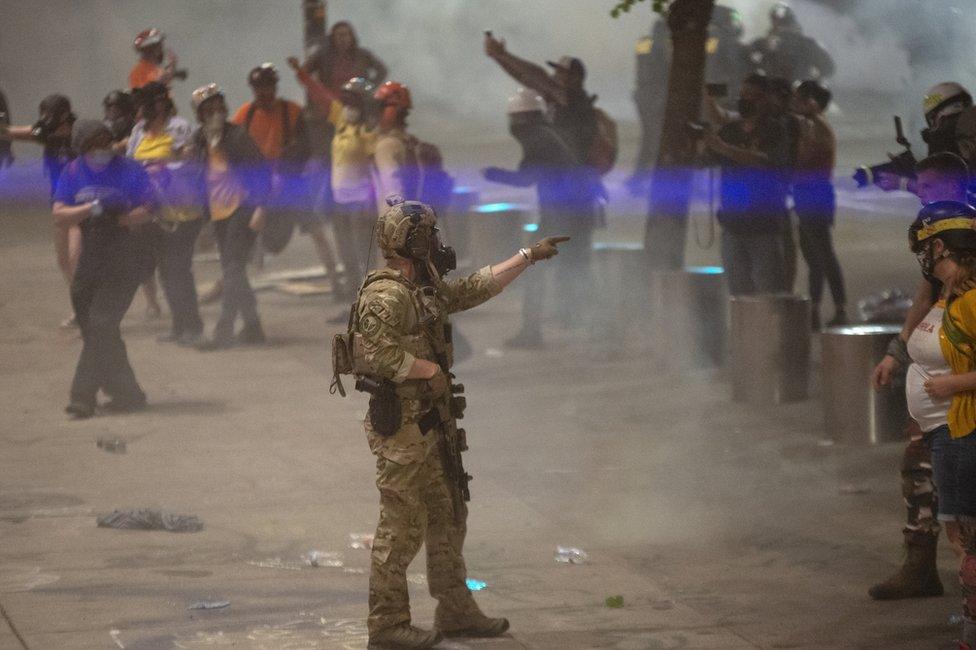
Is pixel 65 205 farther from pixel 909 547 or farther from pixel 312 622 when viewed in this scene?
pixel 909 547

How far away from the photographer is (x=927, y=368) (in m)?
6.51

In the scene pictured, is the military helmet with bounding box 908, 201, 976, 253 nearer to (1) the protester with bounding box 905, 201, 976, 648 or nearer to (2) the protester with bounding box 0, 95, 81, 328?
(1) the protester with bounding box 905, 201, 976, 648

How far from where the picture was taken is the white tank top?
643 centimetres

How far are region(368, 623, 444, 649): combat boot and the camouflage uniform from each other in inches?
0.9

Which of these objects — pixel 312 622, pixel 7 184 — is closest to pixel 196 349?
pixel 312 622

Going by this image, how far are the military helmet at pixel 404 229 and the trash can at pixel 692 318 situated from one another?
18.9 feet

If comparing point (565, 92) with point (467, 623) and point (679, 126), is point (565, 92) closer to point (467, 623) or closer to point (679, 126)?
point (679, 126)

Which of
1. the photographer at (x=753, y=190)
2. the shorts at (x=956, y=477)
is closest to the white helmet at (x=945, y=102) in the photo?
the shorts at (x=956, y=477)

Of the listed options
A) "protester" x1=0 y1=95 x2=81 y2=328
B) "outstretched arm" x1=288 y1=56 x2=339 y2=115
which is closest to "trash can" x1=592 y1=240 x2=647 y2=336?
"outstretched arm" x1=288 y1=56 x2=339 y2=115

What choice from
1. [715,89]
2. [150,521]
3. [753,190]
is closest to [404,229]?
[150,521]

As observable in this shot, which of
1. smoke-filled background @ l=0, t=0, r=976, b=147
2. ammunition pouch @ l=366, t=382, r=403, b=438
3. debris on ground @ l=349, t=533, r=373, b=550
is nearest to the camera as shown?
ammunition pouch @ l=366, t=382, r=403, b=438

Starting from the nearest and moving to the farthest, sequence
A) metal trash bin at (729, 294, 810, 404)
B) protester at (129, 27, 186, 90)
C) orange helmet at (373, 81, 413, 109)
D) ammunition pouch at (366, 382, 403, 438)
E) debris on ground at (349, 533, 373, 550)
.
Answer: ammunition pouch at (366, 382, 403, 438), debris on ground at (349, 533, 373, 550), metal trash bin at (729, 294, 810, 404), orange helmet at (373, 81, 413, 109), protester at (129, 27, 186, 90)

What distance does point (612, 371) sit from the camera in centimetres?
1243

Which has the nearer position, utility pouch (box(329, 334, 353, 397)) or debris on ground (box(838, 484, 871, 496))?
utility pouch (box(329, 334, 353, 397))
